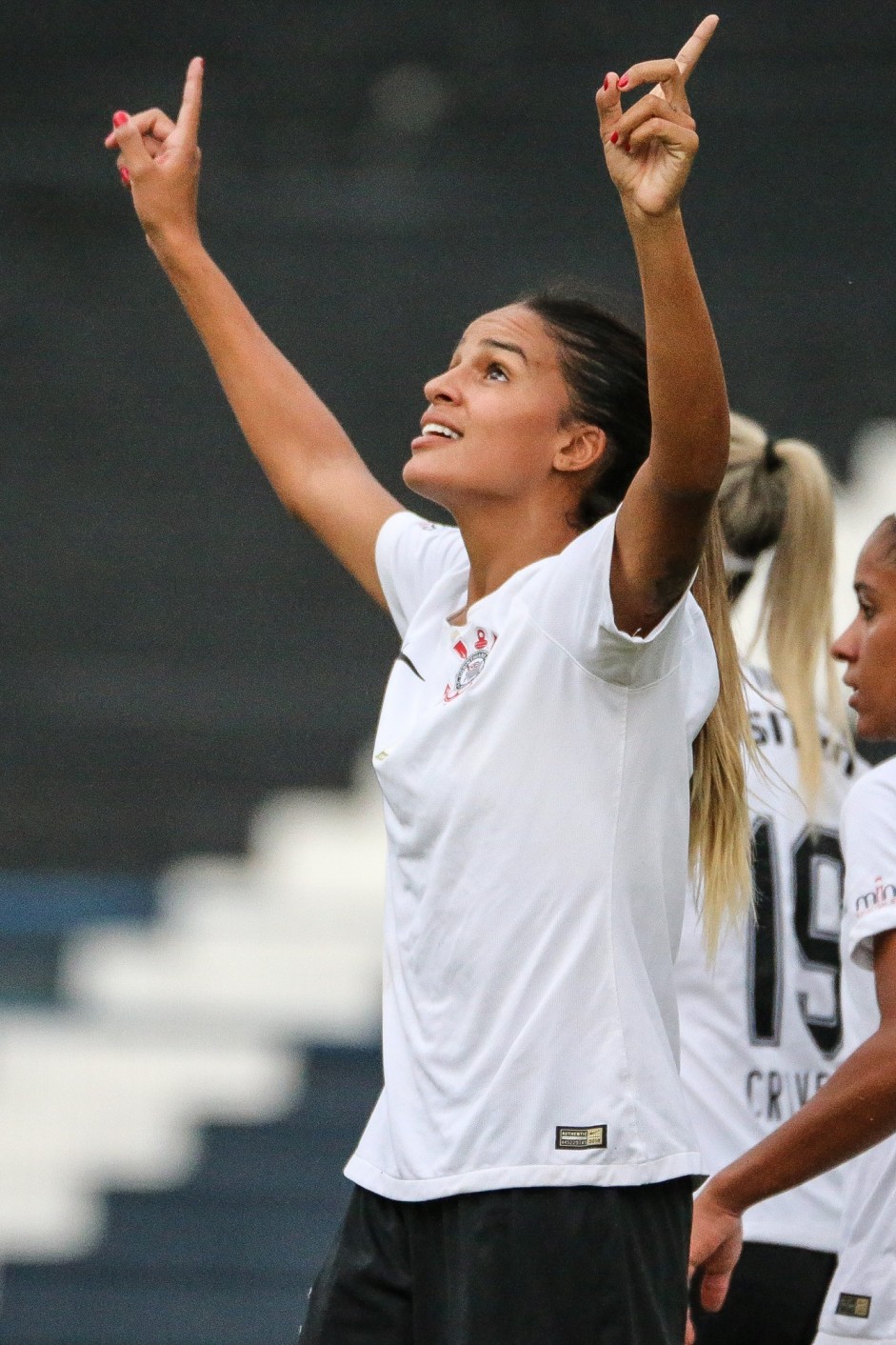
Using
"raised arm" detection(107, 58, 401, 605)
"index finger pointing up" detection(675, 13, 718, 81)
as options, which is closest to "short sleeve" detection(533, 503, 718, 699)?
"index finger pointing up" detection(675, 13, 718, 81)

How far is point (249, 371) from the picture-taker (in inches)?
92.8

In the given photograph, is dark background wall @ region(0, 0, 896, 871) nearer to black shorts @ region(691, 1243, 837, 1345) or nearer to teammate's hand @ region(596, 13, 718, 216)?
black shorts @ region(691, 1243, 837, 1345)

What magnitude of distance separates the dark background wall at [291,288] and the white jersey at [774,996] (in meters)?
2.32

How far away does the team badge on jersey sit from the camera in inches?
72.2

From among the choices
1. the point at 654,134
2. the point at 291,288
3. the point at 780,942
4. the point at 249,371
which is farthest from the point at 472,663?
the point at 291,288

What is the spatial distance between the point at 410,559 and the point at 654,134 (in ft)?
2.74

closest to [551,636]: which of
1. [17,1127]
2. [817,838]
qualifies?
[817,838]

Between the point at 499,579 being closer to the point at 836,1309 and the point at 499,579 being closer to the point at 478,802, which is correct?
the point at 478,802

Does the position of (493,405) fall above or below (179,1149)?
above

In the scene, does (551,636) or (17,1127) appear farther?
(17,1127)

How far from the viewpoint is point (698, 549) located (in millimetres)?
1651

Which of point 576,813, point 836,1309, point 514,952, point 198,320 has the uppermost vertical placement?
point 198,320

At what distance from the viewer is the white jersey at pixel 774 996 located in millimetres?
2514

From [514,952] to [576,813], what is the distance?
140 mm
